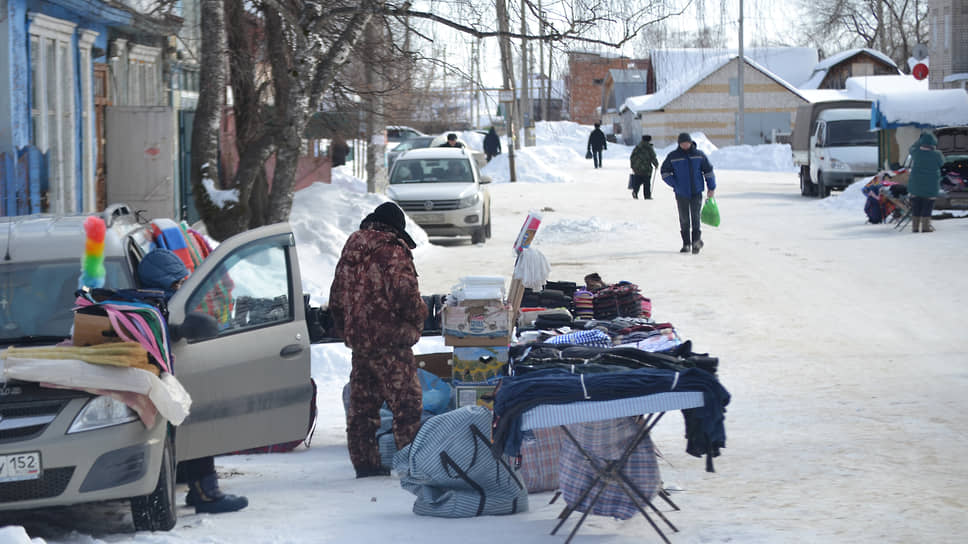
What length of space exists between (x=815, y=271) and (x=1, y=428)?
13314 mm

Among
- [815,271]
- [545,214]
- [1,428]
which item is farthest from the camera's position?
[545,214]

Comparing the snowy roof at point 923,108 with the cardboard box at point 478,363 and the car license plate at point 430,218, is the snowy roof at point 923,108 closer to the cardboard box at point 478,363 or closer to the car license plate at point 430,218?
the car license plate at point 430,218

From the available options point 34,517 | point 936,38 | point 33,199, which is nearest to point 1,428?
point 34,517

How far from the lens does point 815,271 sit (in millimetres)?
17016

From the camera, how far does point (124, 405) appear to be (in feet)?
19.2

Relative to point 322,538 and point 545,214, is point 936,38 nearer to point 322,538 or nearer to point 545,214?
point 545,214

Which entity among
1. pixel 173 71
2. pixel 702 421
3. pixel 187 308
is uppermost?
pixel 173 71

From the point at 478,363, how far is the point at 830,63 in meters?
72.0

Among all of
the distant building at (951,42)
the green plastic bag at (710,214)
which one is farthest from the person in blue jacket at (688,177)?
the distant building at (951,42)

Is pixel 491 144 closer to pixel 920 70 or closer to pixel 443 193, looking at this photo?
pixel 920 70

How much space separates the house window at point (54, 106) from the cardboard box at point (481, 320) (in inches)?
356

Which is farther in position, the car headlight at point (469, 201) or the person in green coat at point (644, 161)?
the person in green coat at point (644, 161)

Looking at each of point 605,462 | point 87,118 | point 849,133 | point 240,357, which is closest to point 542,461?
point 605,462

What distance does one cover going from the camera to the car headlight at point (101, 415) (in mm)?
5734
